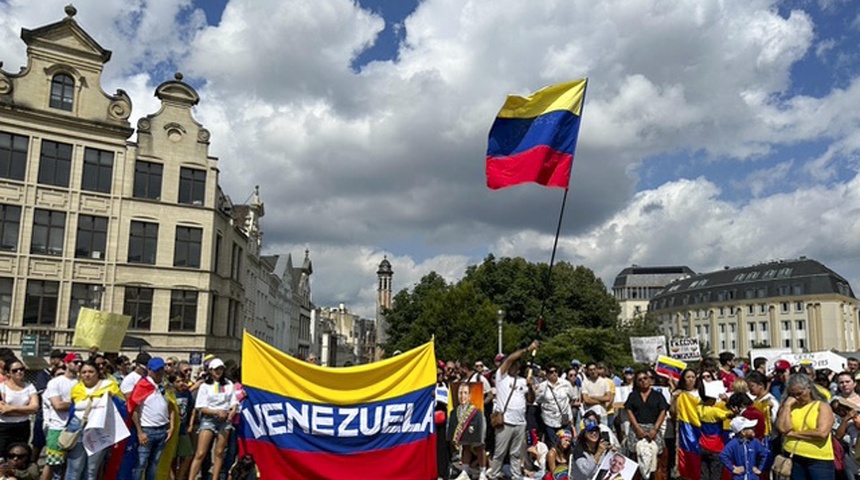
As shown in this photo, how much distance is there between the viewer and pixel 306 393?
9297 mm

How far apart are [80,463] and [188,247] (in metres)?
29.3

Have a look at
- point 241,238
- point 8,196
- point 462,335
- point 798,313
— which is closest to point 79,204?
point 8,196

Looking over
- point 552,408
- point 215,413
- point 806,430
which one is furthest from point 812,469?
point 215,413

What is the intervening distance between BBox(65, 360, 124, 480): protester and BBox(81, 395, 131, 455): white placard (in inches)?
2.9

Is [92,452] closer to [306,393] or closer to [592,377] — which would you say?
[306,393]

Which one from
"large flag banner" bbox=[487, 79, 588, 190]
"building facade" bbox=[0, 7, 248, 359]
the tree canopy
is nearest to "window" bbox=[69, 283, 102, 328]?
"building facade" bbox=[0, 7, 248, 359]

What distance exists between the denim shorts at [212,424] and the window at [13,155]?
26625mm

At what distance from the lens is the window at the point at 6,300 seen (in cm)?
3137

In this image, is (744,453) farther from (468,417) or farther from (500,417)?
(468,417)

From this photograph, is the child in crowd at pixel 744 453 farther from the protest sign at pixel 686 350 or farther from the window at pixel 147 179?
the window at pixel 147 179

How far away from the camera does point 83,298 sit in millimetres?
33562

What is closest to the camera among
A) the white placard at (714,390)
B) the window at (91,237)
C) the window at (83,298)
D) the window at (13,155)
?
the white placard at (714,390)

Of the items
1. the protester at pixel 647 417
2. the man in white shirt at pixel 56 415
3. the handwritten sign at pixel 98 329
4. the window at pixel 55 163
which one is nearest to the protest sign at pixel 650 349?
the protester at pixel 647 417

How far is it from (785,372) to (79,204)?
101ft
